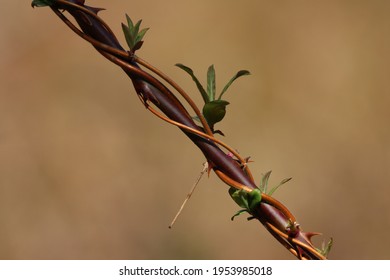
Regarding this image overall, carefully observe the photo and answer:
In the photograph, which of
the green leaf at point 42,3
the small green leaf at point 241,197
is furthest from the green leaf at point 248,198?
the green leaf at point 42,3

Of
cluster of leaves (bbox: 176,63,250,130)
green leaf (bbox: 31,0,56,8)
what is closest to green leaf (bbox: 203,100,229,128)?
cluster of leaves (bbox: 176,63,250,130)

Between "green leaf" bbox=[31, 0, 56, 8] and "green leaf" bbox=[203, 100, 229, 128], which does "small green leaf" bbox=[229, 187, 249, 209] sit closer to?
"green leaf" bbox=[203, 100, 229, 128]

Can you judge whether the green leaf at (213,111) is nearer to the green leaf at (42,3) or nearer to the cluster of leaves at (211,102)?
the cluster of leaves at (211,102)

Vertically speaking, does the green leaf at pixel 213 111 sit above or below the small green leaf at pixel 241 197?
above

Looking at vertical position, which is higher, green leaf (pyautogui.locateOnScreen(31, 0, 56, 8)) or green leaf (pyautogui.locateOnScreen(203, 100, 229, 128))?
green leaf (pyautogui.locateOnScreen(31, 0, 56, 8))
